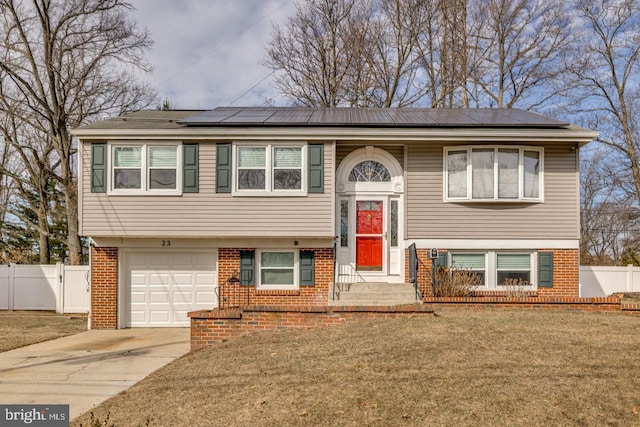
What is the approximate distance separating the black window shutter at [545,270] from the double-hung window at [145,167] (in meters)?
9.01

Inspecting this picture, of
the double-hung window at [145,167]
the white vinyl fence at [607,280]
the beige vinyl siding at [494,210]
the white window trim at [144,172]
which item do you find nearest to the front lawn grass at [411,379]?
the beige vinyl siding at [494,210]

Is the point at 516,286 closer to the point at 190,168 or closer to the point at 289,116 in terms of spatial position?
the point at 289,116

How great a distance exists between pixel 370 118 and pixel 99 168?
6.94 meters

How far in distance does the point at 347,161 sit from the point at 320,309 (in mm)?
4756

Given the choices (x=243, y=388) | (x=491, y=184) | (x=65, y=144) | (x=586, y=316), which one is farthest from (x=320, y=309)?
(x=65, y=144)

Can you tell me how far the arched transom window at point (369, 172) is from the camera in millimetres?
11938

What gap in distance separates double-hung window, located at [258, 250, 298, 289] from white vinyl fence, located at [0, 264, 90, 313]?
21.9 ft

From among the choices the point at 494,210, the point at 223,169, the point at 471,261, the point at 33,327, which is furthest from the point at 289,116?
the point at 33,327

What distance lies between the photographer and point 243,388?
548 centimetres

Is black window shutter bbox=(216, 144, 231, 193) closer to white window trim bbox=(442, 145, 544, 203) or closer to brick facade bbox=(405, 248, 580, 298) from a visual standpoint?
brick facade bbox=(405, 248, 580, 298)

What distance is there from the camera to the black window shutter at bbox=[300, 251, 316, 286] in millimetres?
11391

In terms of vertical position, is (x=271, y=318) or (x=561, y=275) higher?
(x=561, y=275)

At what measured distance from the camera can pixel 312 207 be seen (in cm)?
1109

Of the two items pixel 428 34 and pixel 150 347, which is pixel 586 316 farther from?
pixel 428 34
